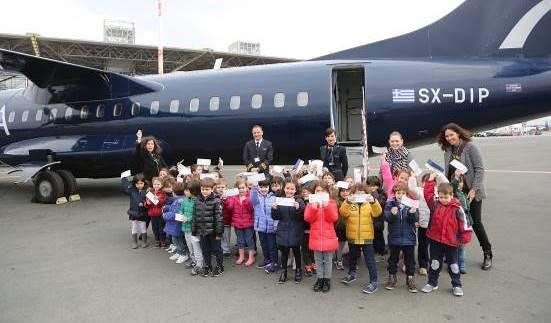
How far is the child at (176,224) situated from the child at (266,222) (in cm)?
106

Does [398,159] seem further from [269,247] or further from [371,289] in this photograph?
[269,247]

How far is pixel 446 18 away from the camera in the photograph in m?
8.57

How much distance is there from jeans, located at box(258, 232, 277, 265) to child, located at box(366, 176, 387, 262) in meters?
1.28

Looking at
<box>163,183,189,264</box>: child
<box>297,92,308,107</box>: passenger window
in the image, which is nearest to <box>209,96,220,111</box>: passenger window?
<box>297,92,308,107</box>: passenger window

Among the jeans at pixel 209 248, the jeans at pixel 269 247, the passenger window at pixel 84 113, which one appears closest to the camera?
the jeans at pixel 209 248

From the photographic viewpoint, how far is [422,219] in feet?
14.9

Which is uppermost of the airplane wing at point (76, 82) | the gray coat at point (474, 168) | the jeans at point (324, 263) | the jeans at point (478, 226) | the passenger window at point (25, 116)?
the airplane wing at point (76, 82)

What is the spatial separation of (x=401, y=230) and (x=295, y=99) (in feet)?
16.1

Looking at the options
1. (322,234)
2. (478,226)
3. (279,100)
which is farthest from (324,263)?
(279,100)

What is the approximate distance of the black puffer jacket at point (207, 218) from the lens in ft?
15.9

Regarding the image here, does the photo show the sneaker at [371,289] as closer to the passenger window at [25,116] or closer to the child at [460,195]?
the child at [460,195]

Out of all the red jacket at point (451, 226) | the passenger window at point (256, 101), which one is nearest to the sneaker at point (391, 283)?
the red jacket at point (451, 226)

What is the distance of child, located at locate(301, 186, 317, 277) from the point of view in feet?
15.5

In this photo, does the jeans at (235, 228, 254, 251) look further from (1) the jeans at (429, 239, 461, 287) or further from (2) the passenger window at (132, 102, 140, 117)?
(2) the passenger window at (132, 102, 140, 117)
